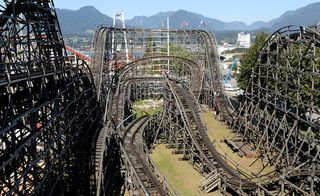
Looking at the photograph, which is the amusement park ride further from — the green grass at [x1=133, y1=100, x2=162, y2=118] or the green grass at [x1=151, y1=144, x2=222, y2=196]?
the green grass at [x1=133, y1=100, x2=162, y2=118]

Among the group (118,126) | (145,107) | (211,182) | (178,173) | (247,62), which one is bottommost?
(145,107)

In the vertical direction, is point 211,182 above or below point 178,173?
above

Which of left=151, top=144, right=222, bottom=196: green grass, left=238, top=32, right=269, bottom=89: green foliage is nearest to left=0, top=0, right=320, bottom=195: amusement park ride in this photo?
left=151, top=144, right=222, bottom=196: green grass

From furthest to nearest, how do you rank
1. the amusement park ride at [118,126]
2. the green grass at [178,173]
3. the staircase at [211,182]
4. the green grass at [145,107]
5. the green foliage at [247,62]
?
the green foliage at [247,62]
the green grass at [145,107]
the green grass at [178,173]
the staircase at [211,182]
the amusement park ride at [118,126]

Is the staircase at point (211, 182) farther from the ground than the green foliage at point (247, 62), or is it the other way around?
the green foliage at point (247, 62)

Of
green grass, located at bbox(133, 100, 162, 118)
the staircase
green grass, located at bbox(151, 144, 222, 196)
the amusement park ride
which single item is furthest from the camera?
green grass, located at bbox(133, 100, 162, 118)

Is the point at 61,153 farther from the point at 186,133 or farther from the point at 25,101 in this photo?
the point at 186,133

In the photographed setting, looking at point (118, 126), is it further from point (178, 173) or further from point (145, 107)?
point (145, 107)

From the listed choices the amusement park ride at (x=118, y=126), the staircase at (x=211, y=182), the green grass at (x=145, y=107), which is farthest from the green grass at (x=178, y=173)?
the green grass at (x=145, y=107)

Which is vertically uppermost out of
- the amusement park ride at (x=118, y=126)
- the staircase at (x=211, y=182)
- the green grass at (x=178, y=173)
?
the amusement park ride at (x=118, y=126)

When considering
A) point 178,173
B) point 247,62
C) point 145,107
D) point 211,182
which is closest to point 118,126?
point 178,173

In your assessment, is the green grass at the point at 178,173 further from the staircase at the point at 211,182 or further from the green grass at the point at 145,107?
the green grass at the point at 145,107

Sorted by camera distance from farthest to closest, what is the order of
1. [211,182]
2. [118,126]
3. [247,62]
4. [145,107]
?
[247,62] < [145,107] < [118,126] < [211,182]
